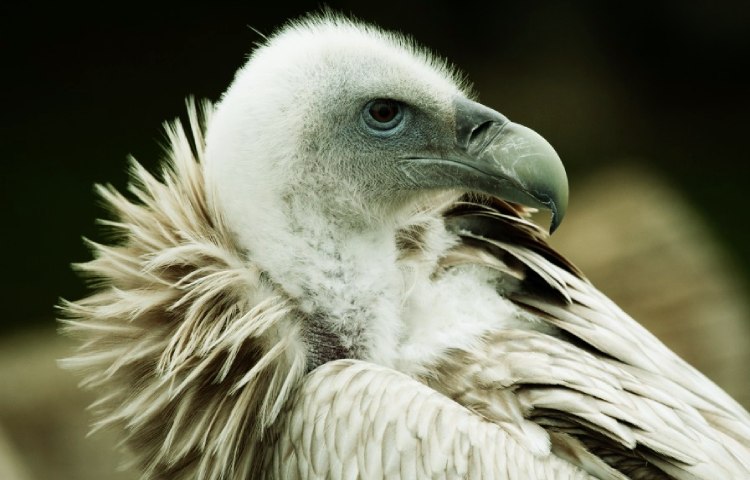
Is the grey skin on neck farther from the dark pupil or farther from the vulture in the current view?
the dark pupil

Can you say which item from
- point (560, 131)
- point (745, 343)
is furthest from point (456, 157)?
point (560, 131)

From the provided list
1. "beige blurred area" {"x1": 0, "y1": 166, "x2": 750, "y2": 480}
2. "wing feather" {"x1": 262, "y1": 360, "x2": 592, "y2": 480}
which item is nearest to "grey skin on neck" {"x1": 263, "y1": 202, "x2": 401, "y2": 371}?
"wing feather" {"x1": 262, "y1": 360, "x2": 592, "y2": 480}

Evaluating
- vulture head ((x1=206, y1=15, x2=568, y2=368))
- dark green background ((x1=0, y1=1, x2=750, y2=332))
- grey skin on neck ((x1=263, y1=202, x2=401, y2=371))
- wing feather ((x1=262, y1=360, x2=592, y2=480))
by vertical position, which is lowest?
wing feather ((x1=262, y1=360, x2=592, y2=480))

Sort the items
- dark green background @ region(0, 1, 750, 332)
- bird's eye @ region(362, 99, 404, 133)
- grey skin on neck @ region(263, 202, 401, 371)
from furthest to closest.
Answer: dark green background @ region(0, 1, 750, 332), bird's eye @ region(362, 99, 404, 133), grey skin on neck @ region(263, 202, 401, 371)

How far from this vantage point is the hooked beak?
2199mm

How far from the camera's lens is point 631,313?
4.49 m

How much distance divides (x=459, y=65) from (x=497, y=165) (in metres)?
6.32

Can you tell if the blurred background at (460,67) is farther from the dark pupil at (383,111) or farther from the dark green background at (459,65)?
the dark pupil at (383,111)

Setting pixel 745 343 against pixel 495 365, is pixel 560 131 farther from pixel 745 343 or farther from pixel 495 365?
pixel 495 365

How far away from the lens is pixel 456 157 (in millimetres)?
2357

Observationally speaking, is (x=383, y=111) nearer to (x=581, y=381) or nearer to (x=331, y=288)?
(x=331, y=288)

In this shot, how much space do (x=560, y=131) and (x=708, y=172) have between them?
1.28 metres

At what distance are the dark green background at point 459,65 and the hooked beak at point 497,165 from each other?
4.80 m

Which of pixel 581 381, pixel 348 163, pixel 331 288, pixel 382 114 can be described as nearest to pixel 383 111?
pixel 382 114
